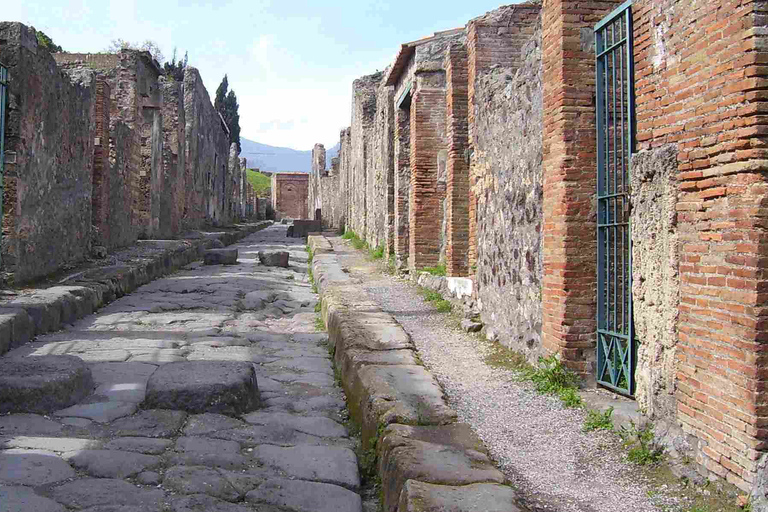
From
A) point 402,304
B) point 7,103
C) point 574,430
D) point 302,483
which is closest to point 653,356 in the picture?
A: point 574,430

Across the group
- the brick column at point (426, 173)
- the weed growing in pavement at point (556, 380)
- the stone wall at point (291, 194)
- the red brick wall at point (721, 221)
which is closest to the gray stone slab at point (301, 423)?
the weed growing in pavement at point (556, 380)

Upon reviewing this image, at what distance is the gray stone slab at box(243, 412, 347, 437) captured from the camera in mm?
3846

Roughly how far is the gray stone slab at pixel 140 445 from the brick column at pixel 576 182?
2249mm

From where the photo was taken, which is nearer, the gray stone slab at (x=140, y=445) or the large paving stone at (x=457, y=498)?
the large paving stone at (x=457, y=498)

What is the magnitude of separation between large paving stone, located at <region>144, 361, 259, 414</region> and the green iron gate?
1997 millimetres

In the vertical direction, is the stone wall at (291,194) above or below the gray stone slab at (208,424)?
above

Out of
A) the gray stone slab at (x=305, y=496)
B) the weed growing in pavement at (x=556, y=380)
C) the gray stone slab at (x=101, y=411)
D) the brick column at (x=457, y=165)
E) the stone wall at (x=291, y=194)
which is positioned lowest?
the gray stone slab at (x=305, y=496)

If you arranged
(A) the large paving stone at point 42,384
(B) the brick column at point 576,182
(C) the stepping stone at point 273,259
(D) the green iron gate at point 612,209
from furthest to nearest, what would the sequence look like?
1. (C) the stepping stone at point 273,259
2. (B) the brick column at point 576,182
3. (D) the green iron gate at point 612,209
4. (A) the large paving stone at point 42,384

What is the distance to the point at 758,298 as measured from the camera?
2549mm

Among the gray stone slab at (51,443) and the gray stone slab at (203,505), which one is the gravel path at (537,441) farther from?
the gray stone slab at (51,443)

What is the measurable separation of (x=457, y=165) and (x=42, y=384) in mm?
5604

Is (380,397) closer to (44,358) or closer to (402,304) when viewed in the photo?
(44,358)

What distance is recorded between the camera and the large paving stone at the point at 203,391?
154 inches

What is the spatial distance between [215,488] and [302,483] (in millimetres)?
359
